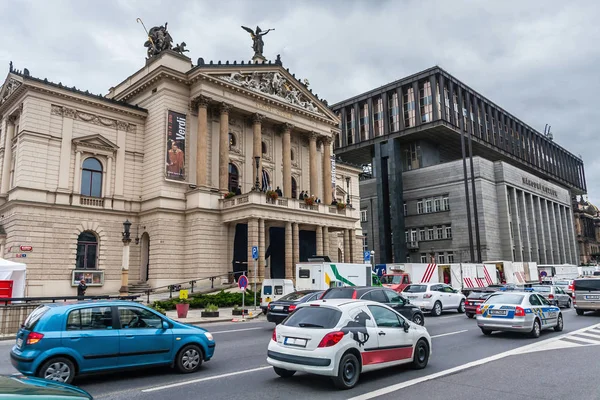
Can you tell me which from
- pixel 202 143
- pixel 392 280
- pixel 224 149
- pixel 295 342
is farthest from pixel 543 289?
pixel 202 143

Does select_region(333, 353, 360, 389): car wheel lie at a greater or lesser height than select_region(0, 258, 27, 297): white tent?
lesser

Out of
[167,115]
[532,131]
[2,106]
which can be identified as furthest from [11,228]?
[532,131]

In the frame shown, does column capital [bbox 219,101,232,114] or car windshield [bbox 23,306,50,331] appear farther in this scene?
→ column capital [bbox 219,101,232,114]

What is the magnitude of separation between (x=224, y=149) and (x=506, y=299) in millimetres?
26726

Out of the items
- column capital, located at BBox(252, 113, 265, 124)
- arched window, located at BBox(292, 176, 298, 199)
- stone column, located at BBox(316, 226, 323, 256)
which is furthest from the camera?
arched window, located at BBox(292, 176, 298, 199)

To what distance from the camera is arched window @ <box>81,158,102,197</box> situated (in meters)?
34.0

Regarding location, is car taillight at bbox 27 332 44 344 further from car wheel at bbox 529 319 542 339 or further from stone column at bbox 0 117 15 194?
stone column at bbox 0 117 15 194

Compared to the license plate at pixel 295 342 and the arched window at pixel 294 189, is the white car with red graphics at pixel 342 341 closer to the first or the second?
the license plate at pixel 295 342

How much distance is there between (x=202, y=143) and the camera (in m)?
36.5

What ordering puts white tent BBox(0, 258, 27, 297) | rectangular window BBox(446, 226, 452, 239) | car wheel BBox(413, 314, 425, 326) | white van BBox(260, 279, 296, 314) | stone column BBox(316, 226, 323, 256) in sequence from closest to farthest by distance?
car wheel BBox(413, 314, 425, 326), white tent BBox(0, 258, 27, 297), white van BBox(260, 279, 296, 314), stone column BBox(316, 226, 323, 256), rectangular window BBox(446, 226, 452, 239)

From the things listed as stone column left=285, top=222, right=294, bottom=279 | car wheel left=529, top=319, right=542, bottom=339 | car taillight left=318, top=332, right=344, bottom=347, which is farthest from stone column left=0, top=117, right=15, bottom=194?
car wheel left=529, top=319, right=542, bottom=339

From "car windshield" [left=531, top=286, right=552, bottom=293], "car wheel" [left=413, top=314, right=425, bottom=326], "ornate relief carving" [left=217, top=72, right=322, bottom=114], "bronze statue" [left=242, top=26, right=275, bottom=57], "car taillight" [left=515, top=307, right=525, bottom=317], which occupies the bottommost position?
"car wheel" [left=413, top=314, right=425, bottom=326]

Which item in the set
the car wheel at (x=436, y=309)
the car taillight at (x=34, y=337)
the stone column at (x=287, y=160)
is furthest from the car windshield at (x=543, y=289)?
the car taillight at (x=34, y=337)

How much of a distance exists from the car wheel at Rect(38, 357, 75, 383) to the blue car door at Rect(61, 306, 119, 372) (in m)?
0.19
